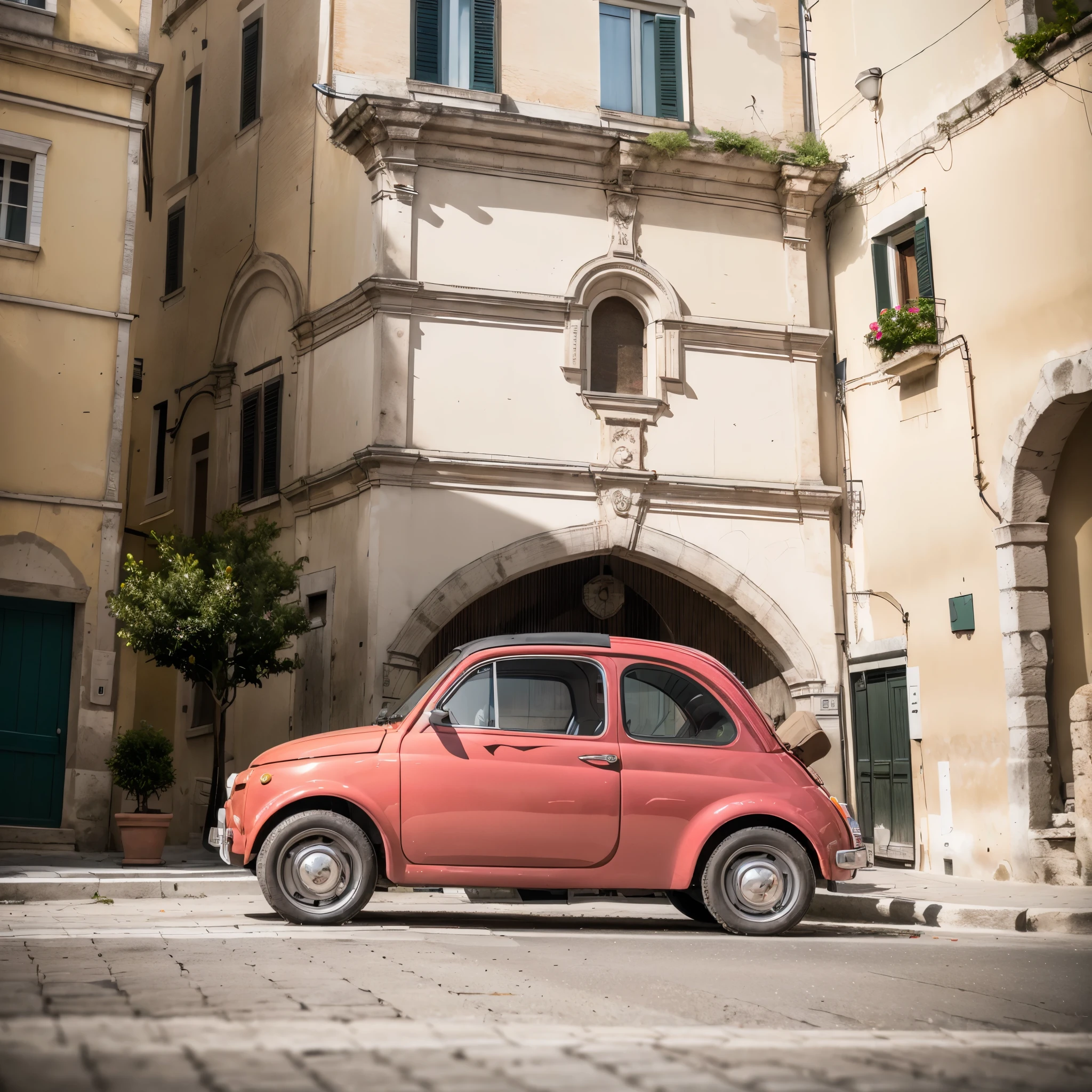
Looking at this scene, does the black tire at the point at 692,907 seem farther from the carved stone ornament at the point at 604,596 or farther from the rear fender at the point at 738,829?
the carved stone ornament at the point at 604,596

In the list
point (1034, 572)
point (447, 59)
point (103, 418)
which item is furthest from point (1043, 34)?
point (103, 418)

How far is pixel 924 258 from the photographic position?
683 inches

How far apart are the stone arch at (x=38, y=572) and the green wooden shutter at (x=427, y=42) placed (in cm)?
786

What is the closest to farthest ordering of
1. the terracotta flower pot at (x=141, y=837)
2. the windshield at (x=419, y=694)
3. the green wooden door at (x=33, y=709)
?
1. the windshield at (x=419, y=694)
2. the terracotta flower pot at (x=141, y=837)
3. the green wooden door at (x=33, y=709)

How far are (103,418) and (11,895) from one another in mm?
7118

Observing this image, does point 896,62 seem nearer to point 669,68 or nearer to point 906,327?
point 669,68

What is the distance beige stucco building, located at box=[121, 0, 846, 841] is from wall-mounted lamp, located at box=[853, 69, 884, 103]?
1.30m

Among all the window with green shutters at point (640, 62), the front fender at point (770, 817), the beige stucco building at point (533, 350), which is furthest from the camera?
the window with green shutters at point (640, 62)

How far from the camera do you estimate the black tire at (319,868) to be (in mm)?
9047

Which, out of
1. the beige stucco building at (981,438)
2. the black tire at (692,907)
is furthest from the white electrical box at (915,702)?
the black tire at (692,907)

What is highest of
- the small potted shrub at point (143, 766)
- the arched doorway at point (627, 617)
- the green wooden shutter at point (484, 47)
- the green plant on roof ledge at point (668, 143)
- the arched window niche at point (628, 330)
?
the green wooden shutter at point (484, 47)

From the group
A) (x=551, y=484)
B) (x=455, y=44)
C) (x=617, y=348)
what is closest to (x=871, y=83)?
(x=617, y=348)

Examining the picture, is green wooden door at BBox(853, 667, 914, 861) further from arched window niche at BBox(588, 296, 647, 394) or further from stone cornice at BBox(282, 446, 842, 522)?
arched window niche at BBox(588, 296, 647, 394)

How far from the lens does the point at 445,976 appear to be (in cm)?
627
